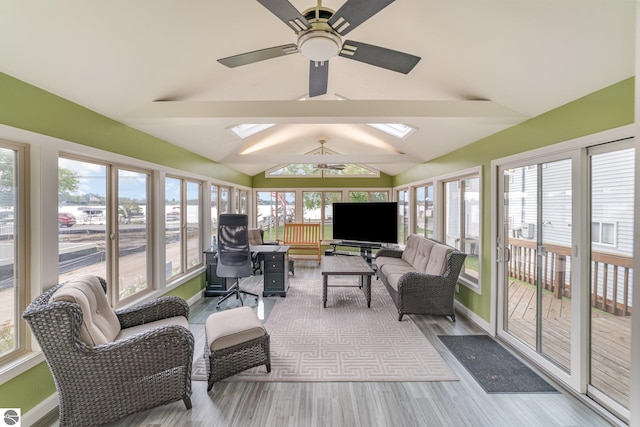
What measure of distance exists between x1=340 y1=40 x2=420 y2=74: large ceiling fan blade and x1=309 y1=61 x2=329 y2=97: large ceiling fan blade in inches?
7.8

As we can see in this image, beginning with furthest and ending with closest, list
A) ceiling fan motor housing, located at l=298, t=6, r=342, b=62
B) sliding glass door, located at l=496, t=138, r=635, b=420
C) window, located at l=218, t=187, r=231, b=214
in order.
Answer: window, located at l=218, t=187, r=231, b=214, sliding glass door, located at l=496, t=138, r=635, b=420, ceiling fan motor housing, located at l=298, t=6, r=342, b=62

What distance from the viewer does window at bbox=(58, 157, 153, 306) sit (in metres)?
2.26

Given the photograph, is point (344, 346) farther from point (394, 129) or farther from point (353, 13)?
point (394, 129)

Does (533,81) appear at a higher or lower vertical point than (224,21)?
lower

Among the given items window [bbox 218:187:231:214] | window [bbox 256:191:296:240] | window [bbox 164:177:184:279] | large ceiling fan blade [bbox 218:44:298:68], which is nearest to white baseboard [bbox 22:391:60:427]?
window [bbox 164:177:184:279]

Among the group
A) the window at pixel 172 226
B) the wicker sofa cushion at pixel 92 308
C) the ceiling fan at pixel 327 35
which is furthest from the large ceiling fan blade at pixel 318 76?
the window at pixel 172 226

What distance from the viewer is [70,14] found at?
1.53 metres

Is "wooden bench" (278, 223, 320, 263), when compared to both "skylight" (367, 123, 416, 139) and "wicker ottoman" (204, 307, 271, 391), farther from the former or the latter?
"wicker ottoman" (204, 307, 271, 391)

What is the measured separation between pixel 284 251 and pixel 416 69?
10.3 ft

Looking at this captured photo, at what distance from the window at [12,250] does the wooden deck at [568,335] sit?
4.28 metres

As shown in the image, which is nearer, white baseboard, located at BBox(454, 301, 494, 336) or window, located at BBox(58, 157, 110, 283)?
window, located at BBox(58, 157, 110, 283)

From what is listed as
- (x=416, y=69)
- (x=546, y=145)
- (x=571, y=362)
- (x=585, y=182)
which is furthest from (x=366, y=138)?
(x=571, y=362)

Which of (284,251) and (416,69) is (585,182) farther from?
(284,251)

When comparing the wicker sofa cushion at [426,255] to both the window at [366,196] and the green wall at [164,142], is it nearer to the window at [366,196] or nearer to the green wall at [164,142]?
the green wall at [164,142]
